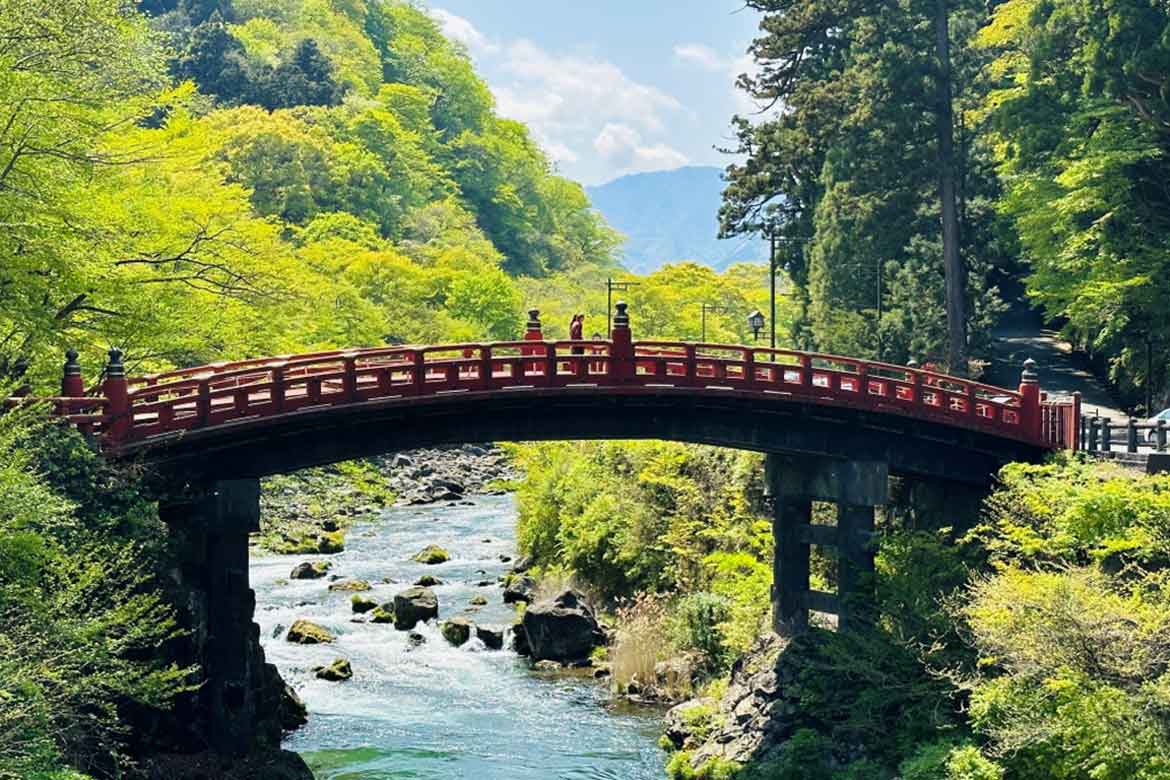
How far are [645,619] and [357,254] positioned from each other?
49006 millimetres

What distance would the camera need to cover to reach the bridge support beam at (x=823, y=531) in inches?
1412

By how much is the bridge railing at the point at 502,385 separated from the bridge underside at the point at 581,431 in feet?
0.82

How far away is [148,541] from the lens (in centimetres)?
2742

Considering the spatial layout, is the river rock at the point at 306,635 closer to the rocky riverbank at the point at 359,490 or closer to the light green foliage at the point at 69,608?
the rocky riverbank at the point at 359,490

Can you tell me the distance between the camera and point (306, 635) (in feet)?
145

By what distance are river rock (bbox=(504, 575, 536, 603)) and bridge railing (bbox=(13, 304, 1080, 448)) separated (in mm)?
14610

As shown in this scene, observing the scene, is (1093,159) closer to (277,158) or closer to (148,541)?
(148,541)

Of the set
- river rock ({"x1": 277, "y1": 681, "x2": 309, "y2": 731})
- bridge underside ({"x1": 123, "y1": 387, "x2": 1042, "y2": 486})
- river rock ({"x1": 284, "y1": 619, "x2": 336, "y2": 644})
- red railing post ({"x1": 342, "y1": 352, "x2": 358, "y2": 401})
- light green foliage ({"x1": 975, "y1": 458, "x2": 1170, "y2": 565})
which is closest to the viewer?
light green foliage ({"x1": 975, "y1": 458, "x2": 1170, "y2": 565})

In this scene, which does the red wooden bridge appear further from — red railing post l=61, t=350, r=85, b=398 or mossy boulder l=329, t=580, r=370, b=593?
mossy boulder l=329, t=580, r=370, b=593

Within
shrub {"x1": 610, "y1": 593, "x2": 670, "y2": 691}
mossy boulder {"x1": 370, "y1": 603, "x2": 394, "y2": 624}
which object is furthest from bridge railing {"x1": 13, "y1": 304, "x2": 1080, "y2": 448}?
mossy boulder {"x1": 370, "y1": 603, "x2": 394, "y2": 624}

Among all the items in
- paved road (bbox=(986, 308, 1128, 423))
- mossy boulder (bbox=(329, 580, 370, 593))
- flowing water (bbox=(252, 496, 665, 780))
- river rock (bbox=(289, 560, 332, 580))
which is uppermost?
paved road (bbox=(986, 308, 1128, 423))

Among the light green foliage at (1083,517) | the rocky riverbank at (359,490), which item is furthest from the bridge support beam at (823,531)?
the rocky riverbank at (359,490)

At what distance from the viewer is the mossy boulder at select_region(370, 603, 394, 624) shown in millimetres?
47031

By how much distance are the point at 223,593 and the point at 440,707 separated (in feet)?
29.1
